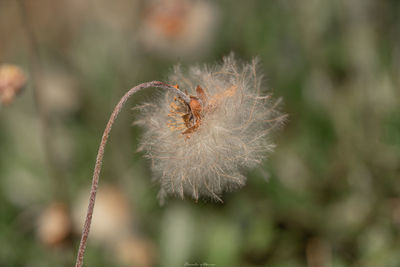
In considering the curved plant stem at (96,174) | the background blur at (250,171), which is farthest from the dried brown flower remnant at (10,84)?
the curved plant stem at (96,174)

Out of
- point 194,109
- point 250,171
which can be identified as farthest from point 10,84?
point 250,171

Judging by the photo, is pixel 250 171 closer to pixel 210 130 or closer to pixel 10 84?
pixel 210 130

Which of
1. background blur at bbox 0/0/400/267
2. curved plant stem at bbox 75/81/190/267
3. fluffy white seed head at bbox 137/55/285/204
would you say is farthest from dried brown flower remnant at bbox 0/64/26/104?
curved plant stem at bbox 75/81/190/267

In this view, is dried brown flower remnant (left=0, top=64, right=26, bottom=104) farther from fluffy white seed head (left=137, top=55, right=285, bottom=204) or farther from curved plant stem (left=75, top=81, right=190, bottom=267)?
curved plant stem (left=75, top=81, right=190, bottom=267)

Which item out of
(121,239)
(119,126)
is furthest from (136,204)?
(119,126)

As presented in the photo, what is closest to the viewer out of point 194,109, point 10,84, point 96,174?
point 96,174

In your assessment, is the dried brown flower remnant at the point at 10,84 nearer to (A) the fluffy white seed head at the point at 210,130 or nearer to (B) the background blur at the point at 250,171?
(B) the background blur at the point at 250,171
